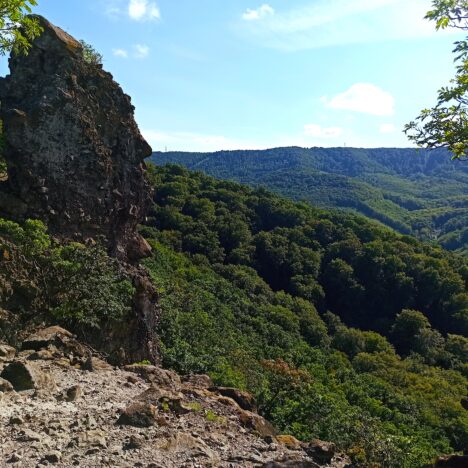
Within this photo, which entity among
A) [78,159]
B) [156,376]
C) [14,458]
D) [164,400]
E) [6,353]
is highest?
[78,159]

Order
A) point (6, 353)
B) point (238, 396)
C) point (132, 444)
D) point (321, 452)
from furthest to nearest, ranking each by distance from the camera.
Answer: point (238, 396) < point (6, 353) < point (321, 452) < point (132, 444)

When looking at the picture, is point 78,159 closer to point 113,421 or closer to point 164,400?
point 164,400

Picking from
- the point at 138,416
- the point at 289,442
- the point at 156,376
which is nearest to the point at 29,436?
the point at 138,416

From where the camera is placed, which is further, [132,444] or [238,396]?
[238,396]

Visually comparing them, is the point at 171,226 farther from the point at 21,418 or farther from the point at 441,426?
the point at 21,418

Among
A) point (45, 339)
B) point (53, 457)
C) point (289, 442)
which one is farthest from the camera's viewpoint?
point (45, 339)

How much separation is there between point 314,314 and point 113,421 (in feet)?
228

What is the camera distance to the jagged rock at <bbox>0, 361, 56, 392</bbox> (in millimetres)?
10805

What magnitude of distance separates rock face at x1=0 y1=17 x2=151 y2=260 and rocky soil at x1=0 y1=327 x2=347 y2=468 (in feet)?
24.3

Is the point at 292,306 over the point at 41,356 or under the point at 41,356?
under

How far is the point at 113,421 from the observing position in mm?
10133

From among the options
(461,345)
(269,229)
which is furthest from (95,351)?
(269,229)

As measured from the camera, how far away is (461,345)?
70.6 meters

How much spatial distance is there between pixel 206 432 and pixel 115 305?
7.68 metres
